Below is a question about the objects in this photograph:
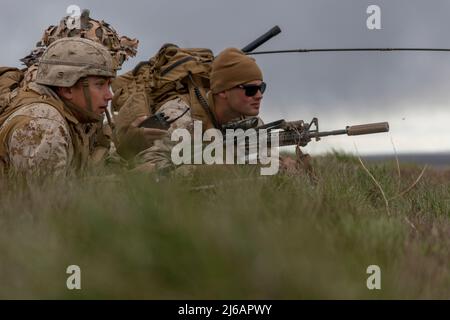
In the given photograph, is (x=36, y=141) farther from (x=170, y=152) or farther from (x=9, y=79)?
(x=9, y=79)

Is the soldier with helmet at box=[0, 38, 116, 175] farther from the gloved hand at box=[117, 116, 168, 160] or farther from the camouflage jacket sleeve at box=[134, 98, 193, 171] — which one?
the gloved hand at box=[117, 116, 168, 160]

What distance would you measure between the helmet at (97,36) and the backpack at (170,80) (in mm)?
2282

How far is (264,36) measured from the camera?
32.0 ft

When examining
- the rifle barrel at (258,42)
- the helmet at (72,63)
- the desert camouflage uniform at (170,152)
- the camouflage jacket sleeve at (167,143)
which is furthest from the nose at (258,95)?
the helmet at (72,63)

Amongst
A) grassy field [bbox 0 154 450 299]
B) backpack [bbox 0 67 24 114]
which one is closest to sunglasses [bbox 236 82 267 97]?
backpack [bbox 0 67 24 114]

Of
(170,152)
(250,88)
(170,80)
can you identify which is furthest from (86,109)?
(250,88)

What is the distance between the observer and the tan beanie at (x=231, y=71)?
7.90m

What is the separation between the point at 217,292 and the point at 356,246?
1042mm

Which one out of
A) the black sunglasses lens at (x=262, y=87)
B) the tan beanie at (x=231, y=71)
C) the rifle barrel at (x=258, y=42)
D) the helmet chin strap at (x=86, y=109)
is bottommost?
the helmet chin strap at (x=86, y=109)

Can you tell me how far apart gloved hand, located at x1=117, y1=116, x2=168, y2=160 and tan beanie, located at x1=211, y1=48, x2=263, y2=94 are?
3.03ft

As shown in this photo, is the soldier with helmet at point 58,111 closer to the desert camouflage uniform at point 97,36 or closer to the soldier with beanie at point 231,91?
the soldier with beanie at point 231,91

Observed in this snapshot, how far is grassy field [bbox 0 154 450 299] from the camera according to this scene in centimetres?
321
